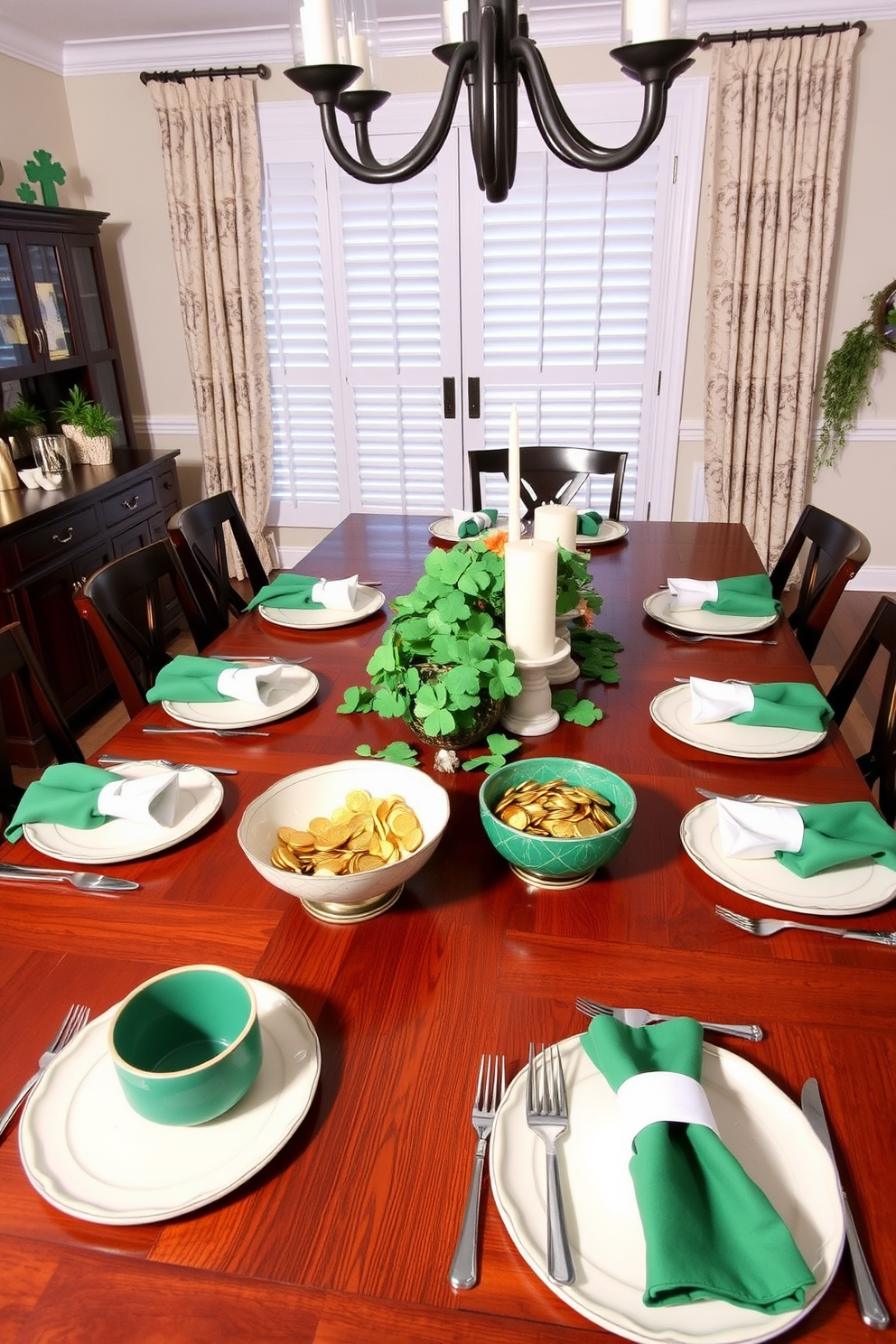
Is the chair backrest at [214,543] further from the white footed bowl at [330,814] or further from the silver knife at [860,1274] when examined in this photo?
the silver knife at [860,1274]

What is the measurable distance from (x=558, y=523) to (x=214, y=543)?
3.27 feet

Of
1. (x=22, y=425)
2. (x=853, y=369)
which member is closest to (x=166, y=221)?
(x=22, y=425)

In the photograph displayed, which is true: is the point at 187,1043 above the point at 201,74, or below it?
below

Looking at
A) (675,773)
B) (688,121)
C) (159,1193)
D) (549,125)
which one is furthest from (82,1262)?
(688,121)

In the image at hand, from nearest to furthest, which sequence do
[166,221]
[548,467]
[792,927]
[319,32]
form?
[792,927], [319,32], [548,467], [166,221]

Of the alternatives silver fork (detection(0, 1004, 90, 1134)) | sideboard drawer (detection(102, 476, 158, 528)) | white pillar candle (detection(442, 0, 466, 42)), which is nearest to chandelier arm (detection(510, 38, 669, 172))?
white pillar candle (detection(442, 0, 466, 42))

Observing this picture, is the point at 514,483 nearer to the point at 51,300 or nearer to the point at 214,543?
the point at 214,543

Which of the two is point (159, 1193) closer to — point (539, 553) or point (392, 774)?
point (392, 774)

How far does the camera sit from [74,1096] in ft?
2.39

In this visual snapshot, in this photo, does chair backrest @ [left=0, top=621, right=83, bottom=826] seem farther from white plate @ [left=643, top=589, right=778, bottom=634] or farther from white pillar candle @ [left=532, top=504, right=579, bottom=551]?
white plate @ [left=643, top=589, right=778, bottom=634]

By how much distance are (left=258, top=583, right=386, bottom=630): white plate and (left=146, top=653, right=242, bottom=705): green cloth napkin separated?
27 centimetres

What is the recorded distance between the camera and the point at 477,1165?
2.22 feet

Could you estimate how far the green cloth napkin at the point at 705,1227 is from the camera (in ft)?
1.85

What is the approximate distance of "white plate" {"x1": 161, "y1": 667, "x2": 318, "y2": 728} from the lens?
137 centimetres
